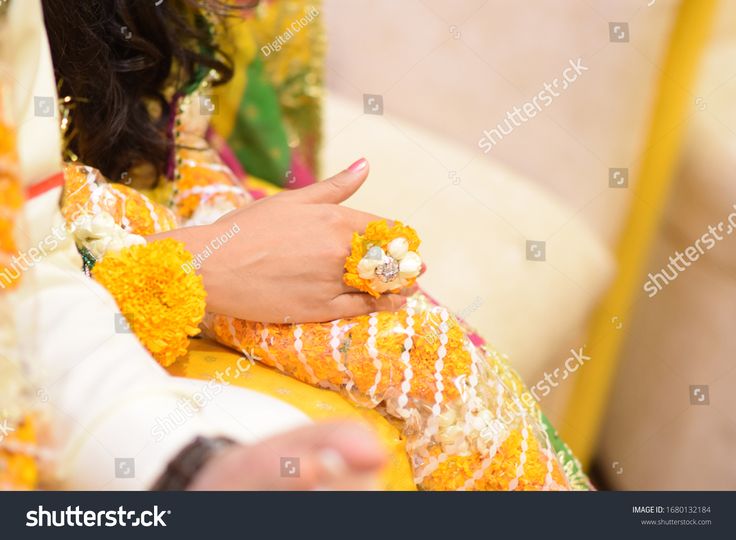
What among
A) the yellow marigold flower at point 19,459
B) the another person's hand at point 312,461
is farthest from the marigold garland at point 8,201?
the another person's hand at point 312,461

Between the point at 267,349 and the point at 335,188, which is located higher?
the point at 335,188

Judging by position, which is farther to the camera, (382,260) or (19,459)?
(382,260)

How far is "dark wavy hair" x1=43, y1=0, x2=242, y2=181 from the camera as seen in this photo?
2.67 ft

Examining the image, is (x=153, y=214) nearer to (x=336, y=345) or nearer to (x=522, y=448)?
(x=336, y=345)

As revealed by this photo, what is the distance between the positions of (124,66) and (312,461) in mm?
580

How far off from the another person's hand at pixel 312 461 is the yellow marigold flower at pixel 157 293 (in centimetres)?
19

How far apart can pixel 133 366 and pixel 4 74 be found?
0.22m

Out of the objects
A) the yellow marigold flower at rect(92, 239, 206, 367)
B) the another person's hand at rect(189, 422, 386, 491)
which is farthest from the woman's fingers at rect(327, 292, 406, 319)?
the another person's hand at rect(189, 422, 386, 491)

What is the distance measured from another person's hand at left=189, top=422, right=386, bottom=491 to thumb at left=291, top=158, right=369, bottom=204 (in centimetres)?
30

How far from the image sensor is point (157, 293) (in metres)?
0.66

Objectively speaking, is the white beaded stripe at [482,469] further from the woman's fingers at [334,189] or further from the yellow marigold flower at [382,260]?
the woman's fingers at [334,189]

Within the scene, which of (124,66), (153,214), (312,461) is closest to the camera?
(312,461)

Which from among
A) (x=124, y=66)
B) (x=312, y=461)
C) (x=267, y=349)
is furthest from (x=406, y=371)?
(x=124, y=66)
